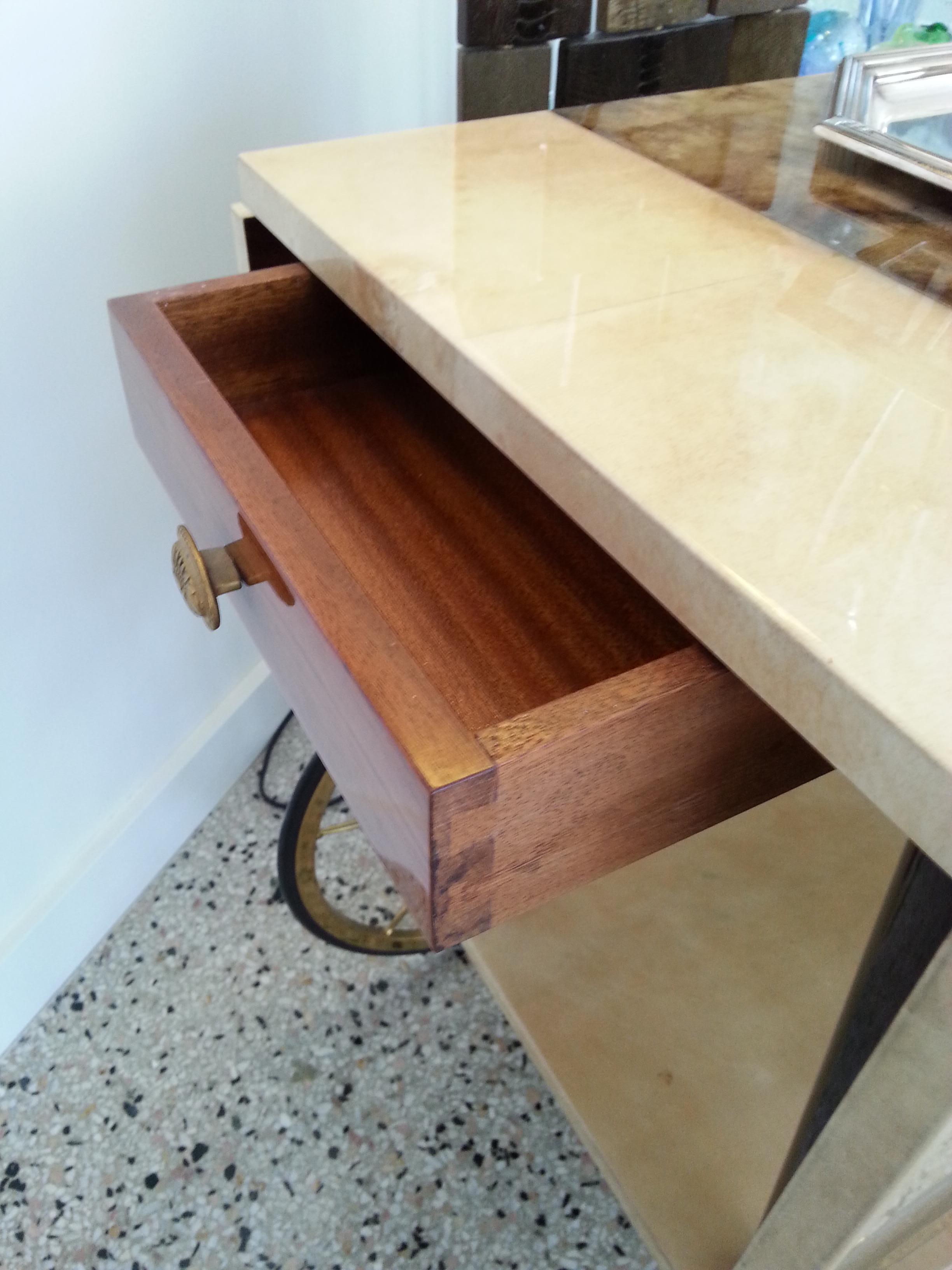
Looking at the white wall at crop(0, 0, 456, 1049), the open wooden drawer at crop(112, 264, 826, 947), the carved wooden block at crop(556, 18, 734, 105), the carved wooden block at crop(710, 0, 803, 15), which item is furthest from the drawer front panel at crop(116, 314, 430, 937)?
the carved wooden block at crop(710, 0, 803, 15)

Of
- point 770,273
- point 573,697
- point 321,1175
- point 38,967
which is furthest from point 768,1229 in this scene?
point 38,967

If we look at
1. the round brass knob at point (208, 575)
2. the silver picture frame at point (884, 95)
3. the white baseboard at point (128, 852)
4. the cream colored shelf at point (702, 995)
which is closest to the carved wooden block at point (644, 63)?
the silver picture frame at point (884, 95)

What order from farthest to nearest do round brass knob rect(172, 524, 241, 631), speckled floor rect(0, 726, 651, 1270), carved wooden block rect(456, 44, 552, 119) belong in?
speckled floor rect(0, 726, 651, 1270)
carved wooden block rect(456, 44, 552, 119)
round brass knob rect(172, 524, 241, 631)

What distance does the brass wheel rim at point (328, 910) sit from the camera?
800 mm

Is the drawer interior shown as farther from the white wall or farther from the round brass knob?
the white wall

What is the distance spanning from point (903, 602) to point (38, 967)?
2.88 feet

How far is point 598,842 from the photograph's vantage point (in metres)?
0.34

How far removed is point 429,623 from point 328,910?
1.58 feet

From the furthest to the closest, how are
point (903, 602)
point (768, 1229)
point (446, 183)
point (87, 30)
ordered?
point (87, 30), point (446, 183), point (768, 1229), point (903, 602)

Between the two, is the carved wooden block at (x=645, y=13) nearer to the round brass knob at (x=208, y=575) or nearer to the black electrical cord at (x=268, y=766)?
the round brass knob at (x=208, y=575)

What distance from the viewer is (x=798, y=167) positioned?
0.54m

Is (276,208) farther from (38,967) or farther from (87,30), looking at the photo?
(38,967)

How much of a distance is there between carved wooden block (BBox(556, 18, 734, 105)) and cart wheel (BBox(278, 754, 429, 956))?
1.65 feet

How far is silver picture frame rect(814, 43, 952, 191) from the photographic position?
0.52 metres
